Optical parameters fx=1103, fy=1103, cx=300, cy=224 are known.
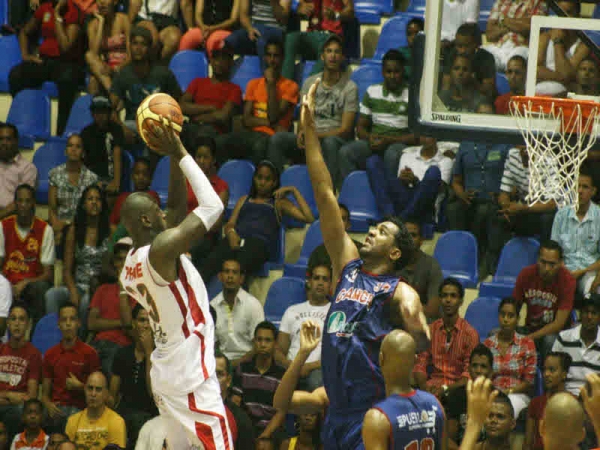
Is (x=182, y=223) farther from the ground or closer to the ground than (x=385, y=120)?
farther from the ground

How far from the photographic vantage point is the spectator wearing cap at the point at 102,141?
11.4m

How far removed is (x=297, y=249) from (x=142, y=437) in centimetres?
310

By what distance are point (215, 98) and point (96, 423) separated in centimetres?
388

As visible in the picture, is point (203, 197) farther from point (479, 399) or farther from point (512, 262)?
point (512, 262)

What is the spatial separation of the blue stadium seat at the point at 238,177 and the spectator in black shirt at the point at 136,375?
6.39ft

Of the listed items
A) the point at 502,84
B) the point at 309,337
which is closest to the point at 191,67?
the point at 502,84

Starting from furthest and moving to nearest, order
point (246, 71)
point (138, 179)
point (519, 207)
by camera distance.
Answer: point (246, 71) < point (138, 179) < point (519, 207)

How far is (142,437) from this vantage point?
815 centimetres

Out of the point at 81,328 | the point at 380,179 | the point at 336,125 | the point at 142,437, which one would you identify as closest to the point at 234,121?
the point at 336,125

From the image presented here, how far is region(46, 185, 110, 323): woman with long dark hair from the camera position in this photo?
1048cm

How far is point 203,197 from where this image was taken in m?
5.48

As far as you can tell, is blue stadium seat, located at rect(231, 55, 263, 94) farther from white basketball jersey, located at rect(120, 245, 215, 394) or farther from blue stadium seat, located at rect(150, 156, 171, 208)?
white basketball jersey, located at rect(120, 245, 215, 394)

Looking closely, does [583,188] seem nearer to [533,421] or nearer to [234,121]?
[533,421]

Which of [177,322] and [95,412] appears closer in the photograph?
[177,322]
